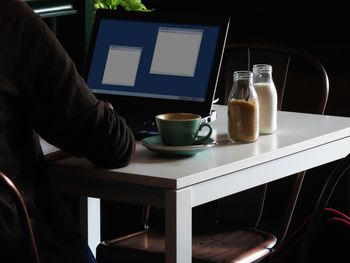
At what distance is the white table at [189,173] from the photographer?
1.94 meters

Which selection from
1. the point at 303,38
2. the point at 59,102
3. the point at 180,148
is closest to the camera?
the point at 59,102

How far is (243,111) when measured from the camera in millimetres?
2248

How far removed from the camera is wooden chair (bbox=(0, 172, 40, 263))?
1752 millimetres

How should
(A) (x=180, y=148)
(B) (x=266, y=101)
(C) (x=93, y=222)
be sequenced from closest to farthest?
(A) (x=180, y=148)
(B) (x=266, y=101)
(C) (x=93, y=222)

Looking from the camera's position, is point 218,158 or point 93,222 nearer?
point 218,158

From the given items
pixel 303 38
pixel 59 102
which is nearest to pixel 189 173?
pixel 59 102

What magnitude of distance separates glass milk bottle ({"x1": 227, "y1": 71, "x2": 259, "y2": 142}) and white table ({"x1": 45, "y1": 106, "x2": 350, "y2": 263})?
0.03 metres

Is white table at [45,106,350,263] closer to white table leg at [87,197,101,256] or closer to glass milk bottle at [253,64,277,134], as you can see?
glass milk bottle at [253,64,277,134]

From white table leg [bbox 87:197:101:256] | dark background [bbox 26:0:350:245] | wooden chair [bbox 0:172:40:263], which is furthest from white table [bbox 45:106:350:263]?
dark background [bbox 26:0:350:245]

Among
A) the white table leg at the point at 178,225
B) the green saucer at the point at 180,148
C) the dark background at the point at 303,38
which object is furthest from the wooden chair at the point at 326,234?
the dark background at the point at 303,38

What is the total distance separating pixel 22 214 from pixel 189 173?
1.26ft

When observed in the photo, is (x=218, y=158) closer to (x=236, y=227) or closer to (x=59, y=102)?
(x=59, y=102)

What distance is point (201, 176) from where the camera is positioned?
1.97 meters

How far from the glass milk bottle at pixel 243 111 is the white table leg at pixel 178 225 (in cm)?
36
